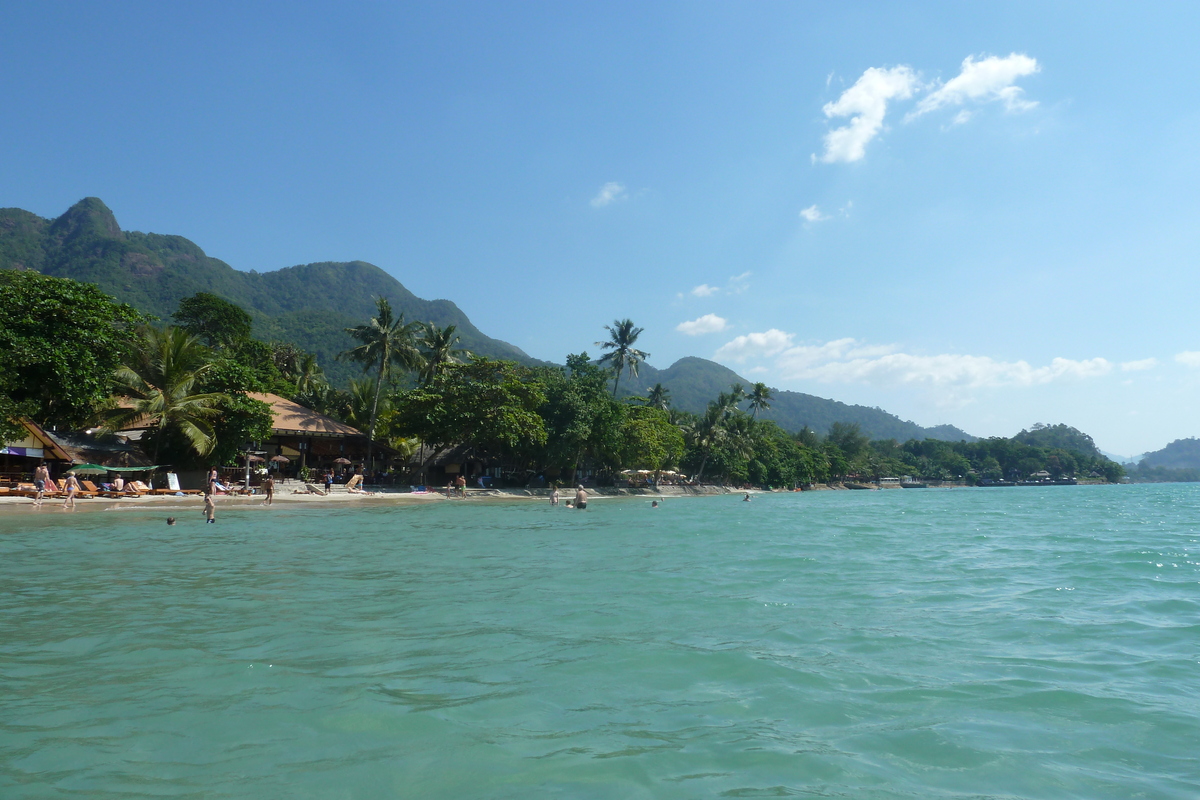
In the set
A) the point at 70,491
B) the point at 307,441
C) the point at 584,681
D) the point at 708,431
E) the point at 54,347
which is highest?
the point at 54,347

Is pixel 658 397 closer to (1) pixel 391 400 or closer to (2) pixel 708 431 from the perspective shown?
(2) pixel 708 431

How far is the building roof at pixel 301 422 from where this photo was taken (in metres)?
36.1

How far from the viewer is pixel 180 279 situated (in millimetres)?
123562

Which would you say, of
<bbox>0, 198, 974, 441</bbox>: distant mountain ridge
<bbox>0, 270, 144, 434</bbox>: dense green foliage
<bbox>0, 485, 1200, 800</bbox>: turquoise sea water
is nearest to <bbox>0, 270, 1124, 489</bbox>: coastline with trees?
<bbox>0, 270, 144, 434</bbox>: dense green foliage

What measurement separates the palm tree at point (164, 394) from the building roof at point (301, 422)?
6.43m

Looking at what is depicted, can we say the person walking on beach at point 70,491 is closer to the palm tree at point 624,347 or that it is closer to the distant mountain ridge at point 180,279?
the palm tree at point 624,347

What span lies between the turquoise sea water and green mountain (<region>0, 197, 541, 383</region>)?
290 feet

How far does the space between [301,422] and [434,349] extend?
1069cm

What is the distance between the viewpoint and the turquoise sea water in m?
3.84

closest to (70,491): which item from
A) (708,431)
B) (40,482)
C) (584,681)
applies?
(40,482)

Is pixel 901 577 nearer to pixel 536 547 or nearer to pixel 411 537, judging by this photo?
pixel 536 547

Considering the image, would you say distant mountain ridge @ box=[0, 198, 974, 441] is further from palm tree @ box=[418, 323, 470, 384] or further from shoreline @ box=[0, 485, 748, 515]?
shoreline @ box=[0, 485, 748, 515]

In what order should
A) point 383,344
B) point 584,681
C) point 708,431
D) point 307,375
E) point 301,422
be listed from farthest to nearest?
point 708,431 → point 307,375 → point 383,344 → point 301,422 → point 584,681

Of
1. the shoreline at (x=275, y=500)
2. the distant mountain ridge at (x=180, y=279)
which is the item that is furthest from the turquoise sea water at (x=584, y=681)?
the distant mountain ridge at (x=180, y=279)
